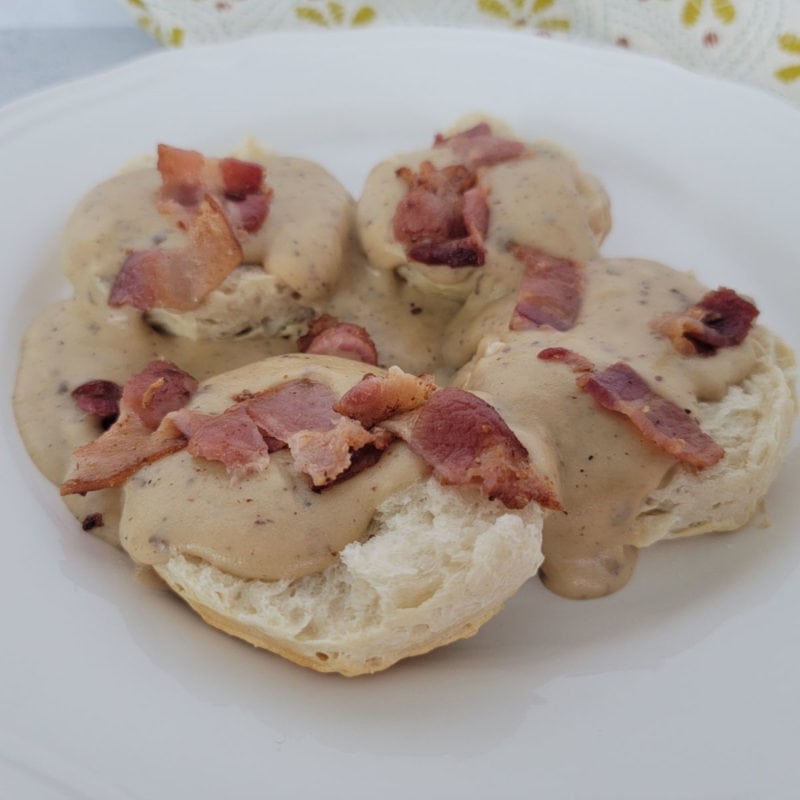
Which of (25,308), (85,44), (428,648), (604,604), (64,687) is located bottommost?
(604,604)

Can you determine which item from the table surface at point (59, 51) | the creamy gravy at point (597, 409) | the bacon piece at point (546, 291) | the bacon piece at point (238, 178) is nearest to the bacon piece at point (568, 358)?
the creamy gravy at point (597, 409)

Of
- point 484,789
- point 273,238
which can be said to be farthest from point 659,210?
point 484,789

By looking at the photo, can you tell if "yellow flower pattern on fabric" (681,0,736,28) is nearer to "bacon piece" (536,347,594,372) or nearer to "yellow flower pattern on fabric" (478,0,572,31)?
"yellow flower pattern on fabric" (478,0,572,31)

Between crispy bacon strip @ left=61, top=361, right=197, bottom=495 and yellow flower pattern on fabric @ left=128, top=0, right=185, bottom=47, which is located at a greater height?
yellow flower pattern on fabric @ left=128, top=0, right=185, bottom=47

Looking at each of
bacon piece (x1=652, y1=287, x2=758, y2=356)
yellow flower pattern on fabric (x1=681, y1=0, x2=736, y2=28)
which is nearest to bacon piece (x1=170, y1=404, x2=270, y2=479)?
bacon piece (x1=652, y1=287, x2=758, y2=356)

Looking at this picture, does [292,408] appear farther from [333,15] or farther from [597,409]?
[333,15]

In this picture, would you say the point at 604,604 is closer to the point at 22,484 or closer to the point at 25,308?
the point at 22,484
